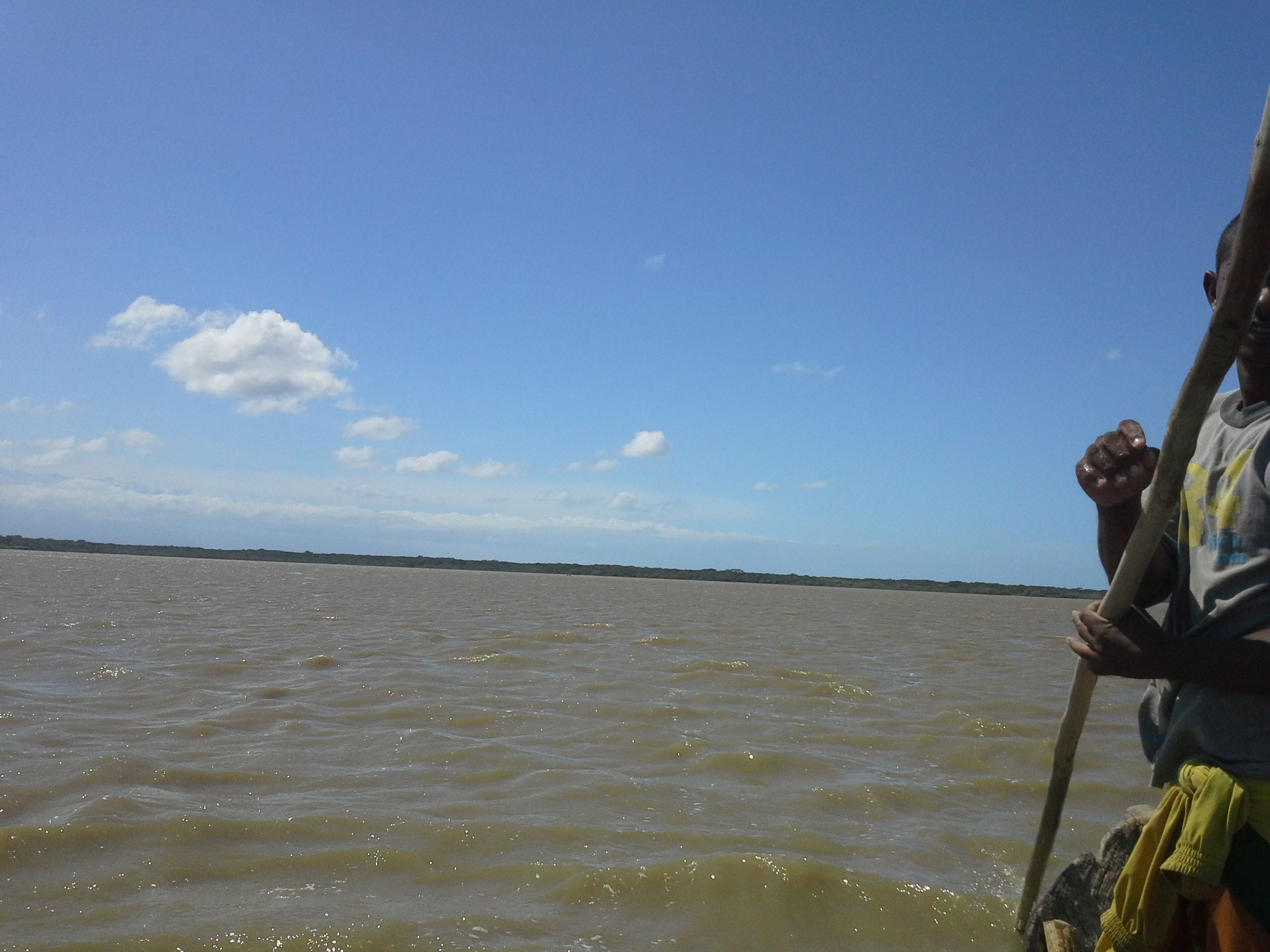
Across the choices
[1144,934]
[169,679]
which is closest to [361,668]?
[169,679]

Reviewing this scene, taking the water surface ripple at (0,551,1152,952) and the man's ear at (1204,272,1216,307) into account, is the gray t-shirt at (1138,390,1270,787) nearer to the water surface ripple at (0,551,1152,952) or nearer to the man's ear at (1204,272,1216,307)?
the man's ear at (1204,272,1216,307)

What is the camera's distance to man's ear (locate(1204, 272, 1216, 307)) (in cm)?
175

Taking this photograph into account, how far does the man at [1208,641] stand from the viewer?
5.18ft

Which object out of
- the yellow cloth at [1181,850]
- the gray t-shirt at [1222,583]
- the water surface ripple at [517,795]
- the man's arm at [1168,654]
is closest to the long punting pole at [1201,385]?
the man's arm at [1168,654]

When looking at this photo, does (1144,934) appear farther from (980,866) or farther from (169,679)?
(169,679)

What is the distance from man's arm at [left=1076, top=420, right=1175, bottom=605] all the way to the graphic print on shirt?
0.08 metres

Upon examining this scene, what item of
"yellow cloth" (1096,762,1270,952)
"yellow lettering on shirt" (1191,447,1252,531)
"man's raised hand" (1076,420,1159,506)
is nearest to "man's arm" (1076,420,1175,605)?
"man's raised hand" (1076,420,1159,506)

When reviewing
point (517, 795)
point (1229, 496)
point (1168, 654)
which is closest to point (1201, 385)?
point (1229, 496)

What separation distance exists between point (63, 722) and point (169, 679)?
158 centimetres

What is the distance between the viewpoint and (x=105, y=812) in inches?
138

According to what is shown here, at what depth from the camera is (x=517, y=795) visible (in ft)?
13.2

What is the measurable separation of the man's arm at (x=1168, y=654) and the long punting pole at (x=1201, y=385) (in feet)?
0.13

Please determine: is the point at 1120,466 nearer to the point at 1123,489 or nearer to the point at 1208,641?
the point at 1123,489

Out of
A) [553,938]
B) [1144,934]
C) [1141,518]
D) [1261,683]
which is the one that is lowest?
[553,938]
